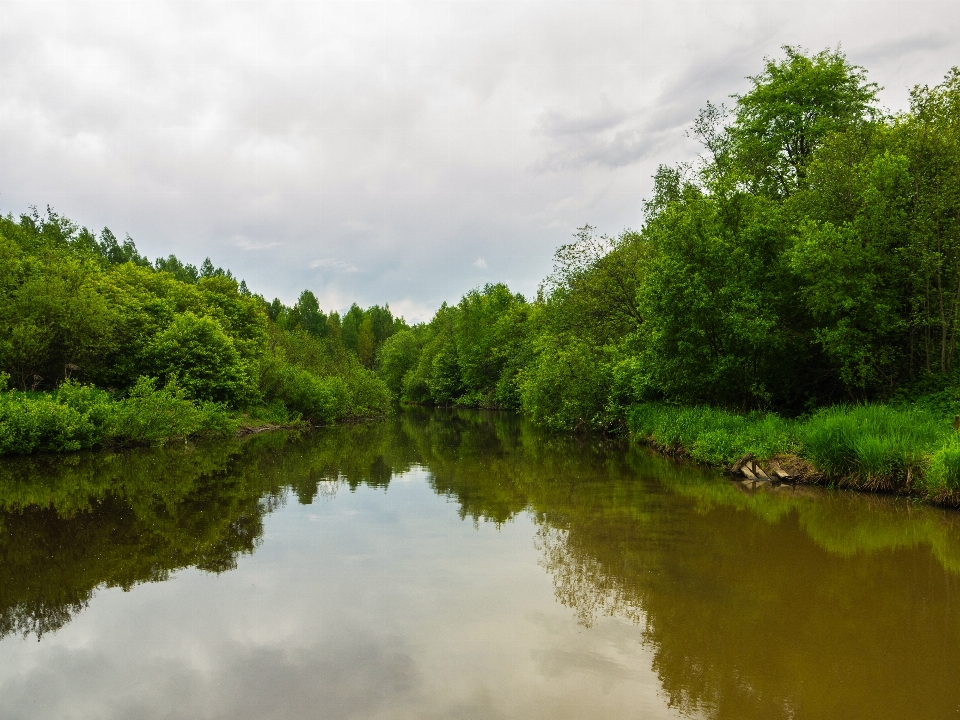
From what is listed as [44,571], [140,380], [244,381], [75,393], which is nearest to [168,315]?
[244,381]

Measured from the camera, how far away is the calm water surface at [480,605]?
5.68 meters

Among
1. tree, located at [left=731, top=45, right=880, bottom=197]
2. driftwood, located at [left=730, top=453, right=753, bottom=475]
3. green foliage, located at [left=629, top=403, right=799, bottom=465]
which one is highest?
tree, located at [left=731, top=45, right=880, bottom=197]

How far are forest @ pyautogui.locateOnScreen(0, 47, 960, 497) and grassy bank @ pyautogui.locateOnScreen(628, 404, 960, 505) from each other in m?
0.06

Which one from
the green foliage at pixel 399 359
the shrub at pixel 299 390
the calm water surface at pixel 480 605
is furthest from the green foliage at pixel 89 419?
the green foliage at pixel 399 359

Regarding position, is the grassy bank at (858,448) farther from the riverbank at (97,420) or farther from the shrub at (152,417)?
the riverbank at (97,420)

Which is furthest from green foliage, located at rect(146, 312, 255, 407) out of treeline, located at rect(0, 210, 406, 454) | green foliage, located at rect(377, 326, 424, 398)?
green foliage, located at rect(377, 326, 424, 398)

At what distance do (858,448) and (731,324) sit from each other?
7.23m

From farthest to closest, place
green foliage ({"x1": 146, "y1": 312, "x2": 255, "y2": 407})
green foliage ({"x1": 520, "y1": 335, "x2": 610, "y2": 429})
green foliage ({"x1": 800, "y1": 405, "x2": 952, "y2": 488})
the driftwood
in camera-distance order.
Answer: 1. green foliage ({"x1": 146, "y1": 312, "x2": 255, "y2": 407})
2. green foliage ({"x1": 520, "y1": 335, "x2": 610, "y2": 429})
3. the driftwood
4. green foliage ({"x1": 800, "y1": 405, "x2": 952, "y2": 488})

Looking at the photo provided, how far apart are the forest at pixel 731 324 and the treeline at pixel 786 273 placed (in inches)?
3.2

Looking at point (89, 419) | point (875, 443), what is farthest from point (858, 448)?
point (89, 419)

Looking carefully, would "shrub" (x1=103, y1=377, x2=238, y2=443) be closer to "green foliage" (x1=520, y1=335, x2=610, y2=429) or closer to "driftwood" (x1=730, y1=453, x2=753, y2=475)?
"green foliage" (x1=520, y1=335, x2=610, y2=429)

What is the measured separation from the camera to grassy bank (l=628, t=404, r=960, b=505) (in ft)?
42.2

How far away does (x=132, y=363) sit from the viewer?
109ft

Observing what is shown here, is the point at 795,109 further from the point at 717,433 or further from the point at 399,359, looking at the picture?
the point at 399,359
